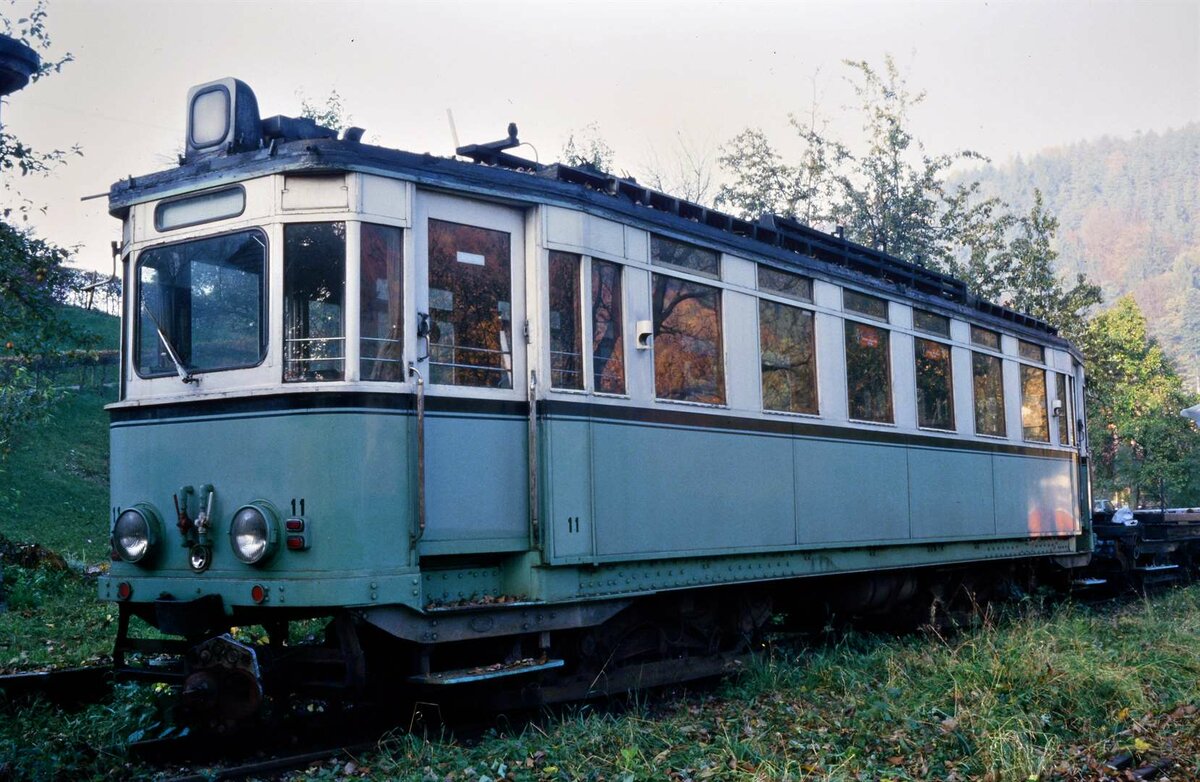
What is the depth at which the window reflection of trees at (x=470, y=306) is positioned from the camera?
6430 millimetres

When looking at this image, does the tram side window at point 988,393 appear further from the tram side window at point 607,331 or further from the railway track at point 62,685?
the railway track at point 62,685

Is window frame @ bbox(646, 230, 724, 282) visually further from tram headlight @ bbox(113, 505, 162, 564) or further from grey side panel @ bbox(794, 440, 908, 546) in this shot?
tram headlight @ bbox(113, 505, 162, 564)

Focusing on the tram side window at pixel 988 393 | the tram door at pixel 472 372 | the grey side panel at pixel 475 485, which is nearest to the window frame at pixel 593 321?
the tram door at pixel 472 372

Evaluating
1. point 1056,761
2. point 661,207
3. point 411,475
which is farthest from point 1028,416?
point 411,475

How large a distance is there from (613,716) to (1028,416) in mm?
7602

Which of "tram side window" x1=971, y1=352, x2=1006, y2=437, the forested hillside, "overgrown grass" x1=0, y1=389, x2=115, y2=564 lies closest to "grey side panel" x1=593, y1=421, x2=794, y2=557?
"tram side window" x1=971, y1=352, x2=1006, y2=437

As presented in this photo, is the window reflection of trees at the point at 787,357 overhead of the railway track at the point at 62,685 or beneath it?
overhead

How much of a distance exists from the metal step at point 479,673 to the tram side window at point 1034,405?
25.7 feet

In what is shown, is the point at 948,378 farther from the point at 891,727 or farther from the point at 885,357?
the point at 891,727

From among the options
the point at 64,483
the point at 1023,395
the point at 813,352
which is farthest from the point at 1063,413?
the point at 64,483

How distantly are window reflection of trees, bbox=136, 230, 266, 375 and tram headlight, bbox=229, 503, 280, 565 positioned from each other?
830 millimetres

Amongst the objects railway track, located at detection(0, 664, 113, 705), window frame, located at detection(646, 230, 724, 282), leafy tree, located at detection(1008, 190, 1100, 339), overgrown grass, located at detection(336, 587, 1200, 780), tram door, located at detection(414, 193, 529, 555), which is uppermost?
leafy tree, located at detection(1008, 190, 1100, 339)

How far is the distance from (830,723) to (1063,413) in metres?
8.41

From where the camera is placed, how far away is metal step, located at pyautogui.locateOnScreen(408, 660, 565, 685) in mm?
5883
